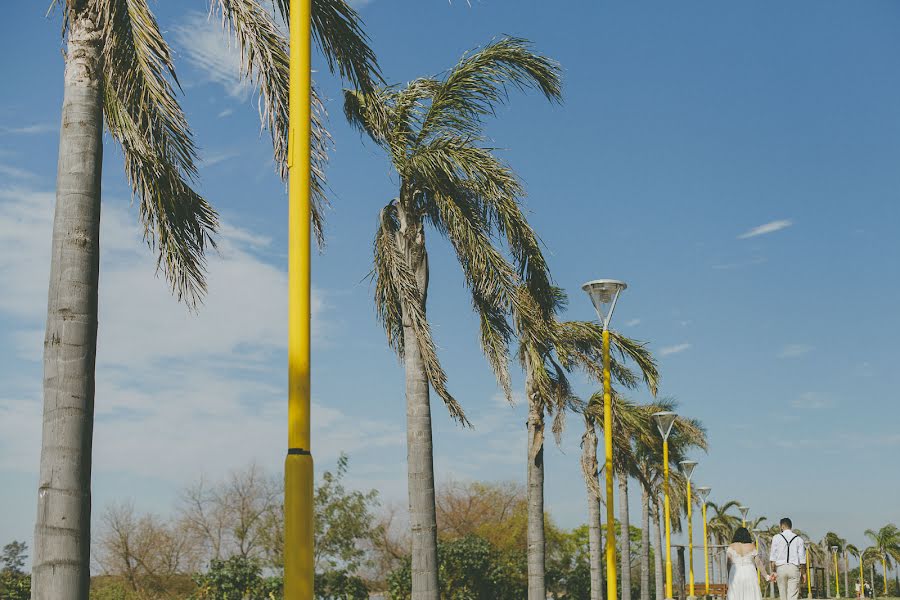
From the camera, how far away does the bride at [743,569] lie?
14977mm

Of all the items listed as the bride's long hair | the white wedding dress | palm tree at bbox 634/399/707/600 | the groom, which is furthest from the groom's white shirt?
palm tree at bbox 634/399/707/600

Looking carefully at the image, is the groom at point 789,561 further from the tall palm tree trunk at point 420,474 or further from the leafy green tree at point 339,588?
the leafy green tree at point 339,588

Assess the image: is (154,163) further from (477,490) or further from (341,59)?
(477,490)

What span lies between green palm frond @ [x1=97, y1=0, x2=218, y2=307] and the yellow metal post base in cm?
370

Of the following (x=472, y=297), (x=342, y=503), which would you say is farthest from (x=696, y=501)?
(x=472, y=297)

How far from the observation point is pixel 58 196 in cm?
644

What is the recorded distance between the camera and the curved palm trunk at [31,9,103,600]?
575 cm

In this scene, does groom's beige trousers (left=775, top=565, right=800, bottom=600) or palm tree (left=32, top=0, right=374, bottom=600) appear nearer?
palm tree (left=32, top=0, right=374, bottom=600)

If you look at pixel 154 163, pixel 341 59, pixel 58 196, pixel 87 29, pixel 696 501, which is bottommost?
pixel 696 501

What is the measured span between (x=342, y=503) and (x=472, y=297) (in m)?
24.6

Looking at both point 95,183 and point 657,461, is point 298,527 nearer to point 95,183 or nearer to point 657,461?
point 95,183

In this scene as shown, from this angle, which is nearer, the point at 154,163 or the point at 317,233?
the point at 154,163

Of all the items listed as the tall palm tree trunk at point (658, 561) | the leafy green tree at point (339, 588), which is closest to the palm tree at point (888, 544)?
the tall palm tree trunk at point (658, 561)

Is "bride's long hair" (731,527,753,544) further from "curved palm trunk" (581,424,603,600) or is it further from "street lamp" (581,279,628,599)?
"curved palm trunk" (581,424,603,600)
